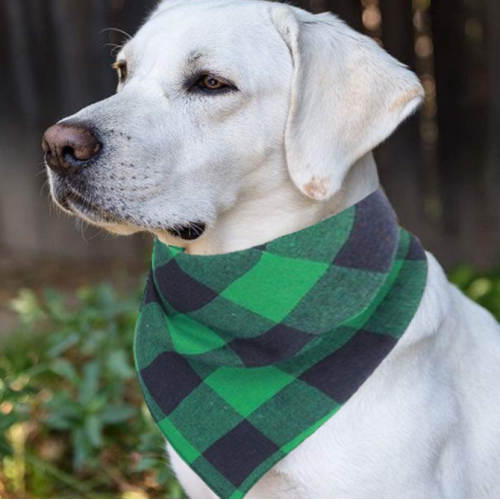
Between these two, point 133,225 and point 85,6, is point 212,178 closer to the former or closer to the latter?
point 133,225

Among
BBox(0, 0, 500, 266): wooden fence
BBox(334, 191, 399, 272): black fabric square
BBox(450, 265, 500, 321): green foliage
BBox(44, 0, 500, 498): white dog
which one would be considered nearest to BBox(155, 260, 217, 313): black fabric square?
BBox(44, 0, 500, 498): white dog

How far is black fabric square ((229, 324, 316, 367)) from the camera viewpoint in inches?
90.6

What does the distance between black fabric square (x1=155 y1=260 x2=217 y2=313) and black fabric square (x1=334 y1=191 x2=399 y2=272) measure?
0.37 metres

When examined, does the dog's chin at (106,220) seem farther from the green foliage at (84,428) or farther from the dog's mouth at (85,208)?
the green foliage at (84,428)

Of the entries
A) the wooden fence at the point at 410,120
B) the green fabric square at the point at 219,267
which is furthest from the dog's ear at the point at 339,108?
the wooden fence at the point at 410,120

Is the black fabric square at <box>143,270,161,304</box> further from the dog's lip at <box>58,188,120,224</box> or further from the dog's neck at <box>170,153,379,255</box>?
the dog's lip at <box>58,188,120,224</box>

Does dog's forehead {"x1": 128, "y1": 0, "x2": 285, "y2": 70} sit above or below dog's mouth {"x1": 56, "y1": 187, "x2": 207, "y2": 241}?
above

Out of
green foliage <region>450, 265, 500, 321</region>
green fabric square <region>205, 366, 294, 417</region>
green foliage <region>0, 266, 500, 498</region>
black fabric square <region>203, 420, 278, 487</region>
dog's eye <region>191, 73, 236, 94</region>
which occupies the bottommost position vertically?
green foliage <region>450, 265, 500, 321</region>

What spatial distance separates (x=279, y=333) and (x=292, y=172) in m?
0.42

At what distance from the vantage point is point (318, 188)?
7.23 ft

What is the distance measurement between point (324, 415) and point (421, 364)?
27 centimetres

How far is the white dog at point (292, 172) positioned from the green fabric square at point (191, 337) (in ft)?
0.82

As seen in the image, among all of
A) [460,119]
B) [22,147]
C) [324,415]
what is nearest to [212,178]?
[324,415]

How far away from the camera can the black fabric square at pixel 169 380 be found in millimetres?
2430
